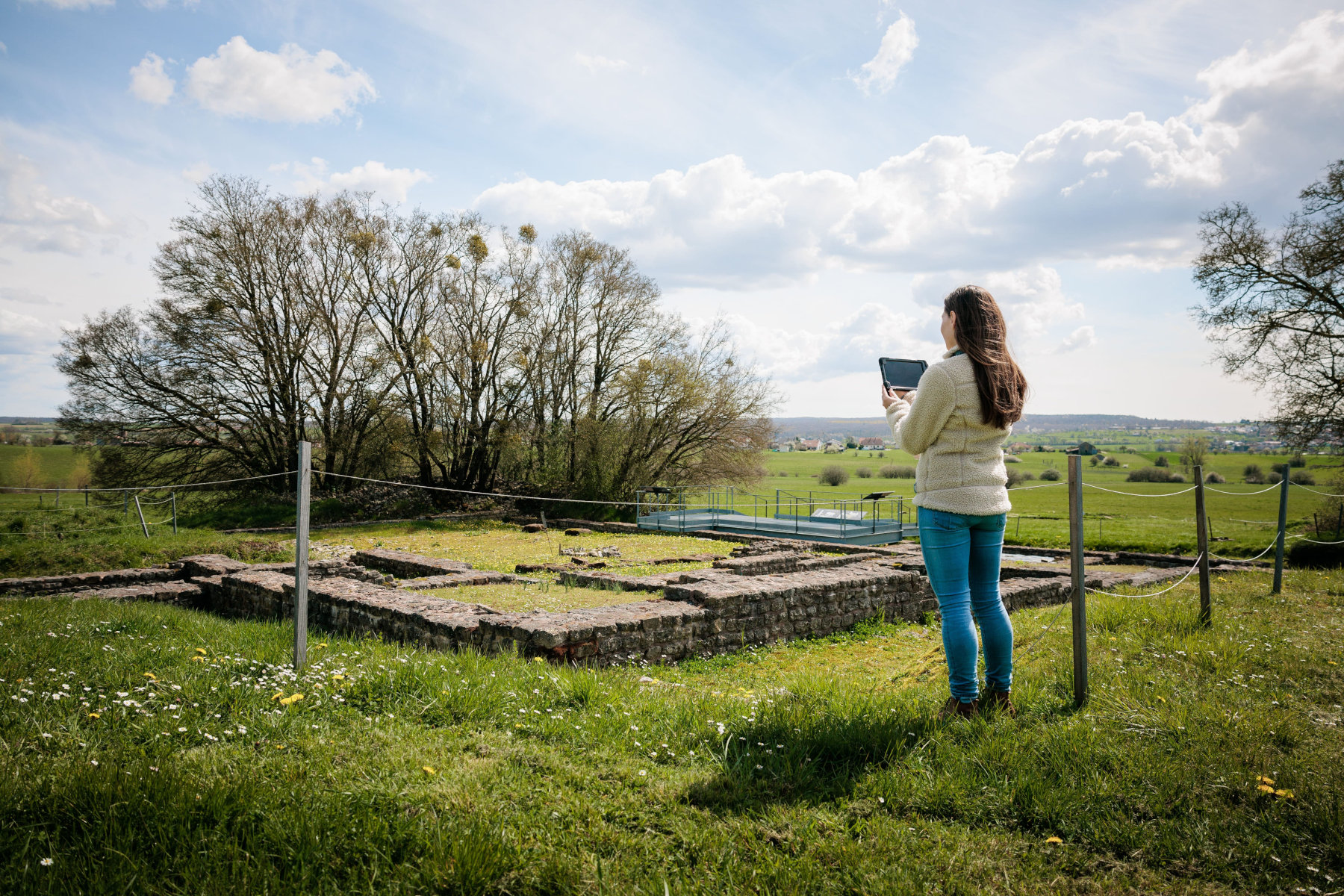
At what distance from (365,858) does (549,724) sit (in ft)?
4.57

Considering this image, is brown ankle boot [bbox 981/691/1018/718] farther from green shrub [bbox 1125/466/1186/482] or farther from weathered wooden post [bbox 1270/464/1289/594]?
green shrub [bbox 1125/466/1186/482]

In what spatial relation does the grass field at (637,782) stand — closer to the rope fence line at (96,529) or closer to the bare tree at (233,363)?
the rope fence line at (96,529)

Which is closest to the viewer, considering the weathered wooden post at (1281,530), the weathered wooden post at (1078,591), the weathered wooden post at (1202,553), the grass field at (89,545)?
the weathered wooden post at (1078,591)

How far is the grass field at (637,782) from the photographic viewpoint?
7.95 feet

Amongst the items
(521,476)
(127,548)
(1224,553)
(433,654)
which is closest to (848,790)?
(433,654)

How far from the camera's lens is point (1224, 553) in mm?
19312

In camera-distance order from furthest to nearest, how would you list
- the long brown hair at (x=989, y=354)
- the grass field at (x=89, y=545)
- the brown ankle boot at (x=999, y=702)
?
the grass field at (x=89, y=545) < the brown ankle boot at (x=999, y=702) < the long brown hair at (x=989, y=354)

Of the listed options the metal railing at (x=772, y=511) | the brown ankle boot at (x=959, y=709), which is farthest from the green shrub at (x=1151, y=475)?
the brown ankle boot at (x=959, y=709)

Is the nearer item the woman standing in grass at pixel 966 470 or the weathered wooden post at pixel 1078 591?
the woman standing in grass at pixel 966 470

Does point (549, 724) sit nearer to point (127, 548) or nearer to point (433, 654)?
point (433, 654)

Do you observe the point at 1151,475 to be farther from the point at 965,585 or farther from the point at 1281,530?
the point at 965,585

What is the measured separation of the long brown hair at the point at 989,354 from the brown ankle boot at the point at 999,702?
1.45 metres

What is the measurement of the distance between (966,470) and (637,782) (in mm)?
2174

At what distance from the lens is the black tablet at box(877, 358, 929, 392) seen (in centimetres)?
422
